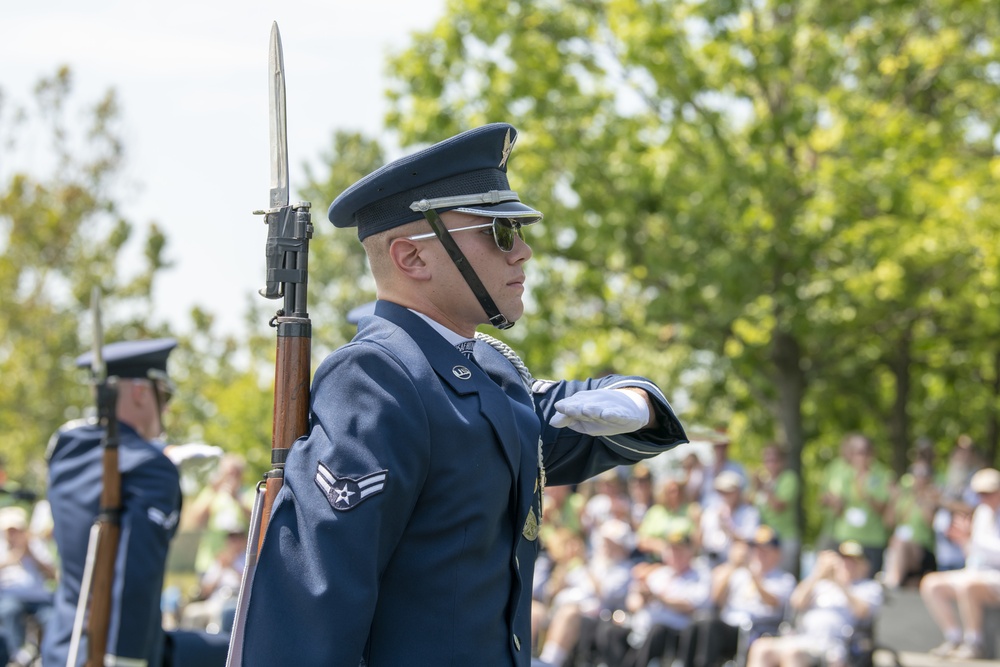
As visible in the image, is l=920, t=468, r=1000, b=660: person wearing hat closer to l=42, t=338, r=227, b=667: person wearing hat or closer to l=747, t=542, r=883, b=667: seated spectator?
l=747, t=542, r=883, b=667: seated spectator

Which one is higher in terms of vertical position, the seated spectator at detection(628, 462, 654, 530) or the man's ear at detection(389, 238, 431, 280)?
the man's ear at detection(389, 238, 431, 280)

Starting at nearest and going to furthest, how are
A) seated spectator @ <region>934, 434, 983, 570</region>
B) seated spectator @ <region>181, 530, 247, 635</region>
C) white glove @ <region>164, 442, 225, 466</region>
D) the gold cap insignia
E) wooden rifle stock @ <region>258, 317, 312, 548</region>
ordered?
wooden rifle stock @ <region>258, 317, 312, 548</region> → the gold cap insignia → white glove @ <region>164, 442, 225, 466</region> → seated spectator @ <region>934, 434, 983, 570</region> → seated spectator @ <region>181, 530, 247, 635</region>

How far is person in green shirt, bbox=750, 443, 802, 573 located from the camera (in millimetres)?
10789

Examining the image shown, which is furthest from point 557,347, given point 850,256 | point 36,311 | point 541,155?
point 36,311

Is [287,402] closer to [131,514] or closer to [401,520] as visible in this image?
[401,520]

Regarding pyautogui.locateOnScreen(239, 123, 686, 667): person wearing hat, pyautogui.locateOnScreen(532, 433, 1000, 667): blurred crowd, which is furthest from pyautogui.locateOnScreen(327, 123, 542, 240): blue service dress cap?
pyautogui.locateOnScreen(532, 433, 1000, 667): blurred crowd

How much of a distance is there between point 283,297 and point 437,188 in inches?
15.9

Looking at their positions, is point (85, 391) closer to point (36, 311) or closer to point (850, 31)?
point (36, 311)

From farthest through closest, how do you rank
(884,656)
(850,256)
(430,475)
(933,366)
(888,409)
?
(888,409) → (933,366) → (850,256) → (884,656) → (430,475)

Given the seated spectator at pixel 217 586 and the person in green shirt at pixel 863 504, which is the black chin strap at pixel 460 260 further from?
the seated spectator at pixel 217 586

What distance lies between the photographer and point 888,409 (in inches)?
792

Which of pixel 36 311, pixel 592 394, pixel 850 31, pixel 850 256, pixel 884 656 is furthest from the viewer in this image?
pixel 36 311

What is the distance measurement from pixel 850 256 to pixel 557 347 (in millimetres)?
3575

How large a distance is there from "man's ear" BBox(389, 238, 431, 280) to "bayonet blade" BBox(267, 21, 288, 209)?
266 millimetres
